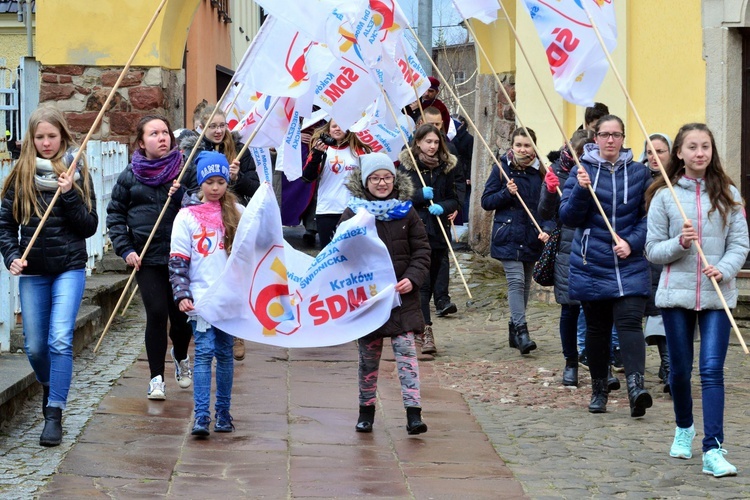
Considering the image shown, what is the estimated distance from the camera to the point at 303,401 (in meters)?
8.35

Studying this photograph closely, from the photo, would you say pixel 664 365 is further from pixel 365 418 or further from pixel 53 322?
pixel 53 322

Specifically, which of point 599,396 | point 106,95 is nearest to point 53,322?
point 599,396

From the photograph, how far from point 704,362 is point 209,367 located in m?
2.65

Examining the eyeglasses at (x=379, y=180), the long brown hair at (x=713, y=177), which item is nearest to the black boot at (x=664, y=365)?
the long brown hair at (x=713, y=177)

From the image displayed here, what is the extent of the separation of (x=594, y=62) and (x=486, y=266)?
21.9 feet

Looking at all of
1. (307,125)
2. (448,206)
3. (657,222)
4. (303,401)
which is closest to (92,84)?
(307,125)

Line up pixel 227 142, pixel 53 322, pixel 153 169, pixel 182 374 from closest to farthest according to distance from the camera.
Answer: pixel 53 322 → pixel 153 169 → pixel 182 374 → pixel 227 142

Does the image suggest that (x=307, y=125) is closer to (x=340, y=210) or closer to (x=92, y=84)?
(x=340, y=210)

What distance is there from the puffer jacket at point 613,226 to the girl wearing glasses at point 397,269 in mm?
1011

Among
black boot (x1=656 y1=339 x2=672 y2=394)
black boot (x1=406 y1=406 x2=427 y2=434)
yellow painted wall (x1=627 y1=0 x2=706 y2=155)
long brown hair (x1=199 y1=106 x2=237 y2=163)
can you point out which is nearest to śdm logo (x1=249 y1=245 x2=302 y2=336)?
black boot (x1=406 y1=406 x2=427 y2=434)

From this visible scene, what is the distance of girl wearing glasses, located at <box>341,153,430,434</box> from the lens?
738cm

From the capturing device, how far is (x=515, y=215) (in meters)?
10.3

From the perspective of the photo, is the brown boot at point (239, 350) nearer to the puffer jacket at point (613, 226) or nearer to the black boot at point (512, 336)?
the black boot at point (512, 336)

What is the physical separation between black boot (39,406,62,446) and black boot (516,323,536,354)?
14.3 ft
